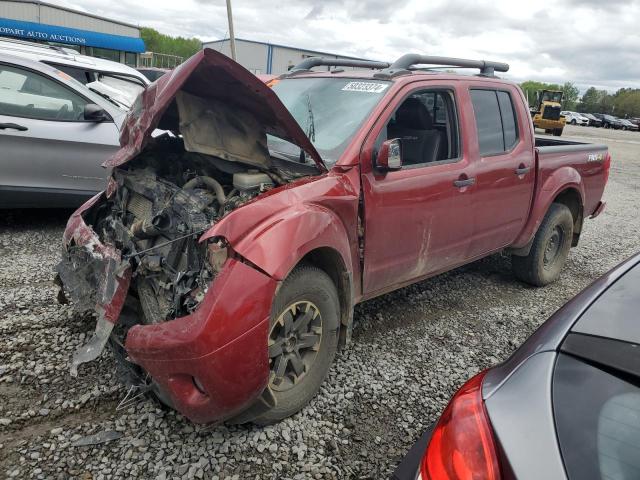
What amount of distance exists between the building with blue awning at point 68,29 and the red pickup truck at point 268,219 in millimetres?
27340

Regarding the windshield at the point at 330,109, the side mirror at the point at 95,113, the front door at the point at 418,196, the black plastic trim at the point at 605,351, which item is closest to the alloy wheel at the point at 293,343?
the front door at the point at 418,196

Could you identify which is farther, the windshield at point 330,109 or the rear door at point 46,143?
the rear door at point 46,143

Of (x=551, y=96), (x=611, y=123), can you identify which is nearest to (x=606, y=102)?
(x=611, y=123)

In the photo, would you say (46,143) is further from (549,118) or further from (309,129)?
(549,118)

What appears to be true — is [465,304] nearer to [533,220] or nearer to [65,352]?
[533,220]

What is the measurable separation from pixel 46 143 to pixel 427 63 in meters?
3.62

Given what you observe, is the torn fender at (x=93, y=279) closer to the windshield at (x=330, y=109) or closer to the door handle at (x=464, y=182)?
the windshield at (x=330, y=109)

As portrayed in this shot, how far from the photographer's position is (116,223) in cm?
291

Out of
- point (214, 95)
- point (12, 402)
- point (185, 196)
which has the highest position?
point (214, 95)

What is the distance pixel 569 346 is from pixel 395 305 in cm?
291

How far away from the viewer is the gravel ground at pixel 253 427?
2344mm

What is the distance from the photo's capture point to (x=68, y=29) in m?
29.2

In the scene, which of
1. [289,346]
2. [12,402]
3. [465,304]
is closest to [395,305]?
[465,304]

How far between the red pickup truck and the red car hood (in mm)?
10
